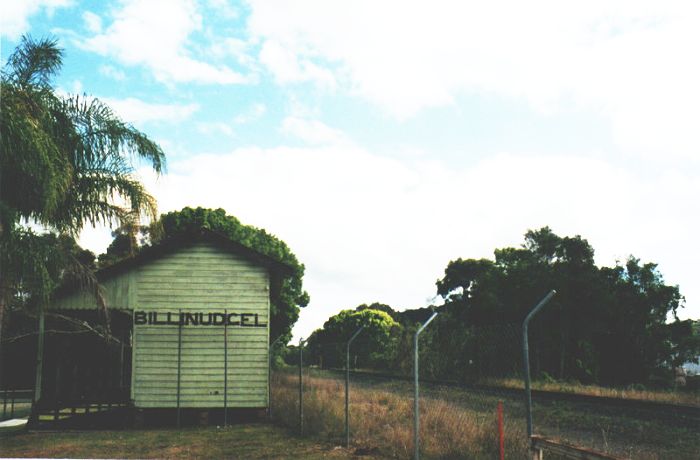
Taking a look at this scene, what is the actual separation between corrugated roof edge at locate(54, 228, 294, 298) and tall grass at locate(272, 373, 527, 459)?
365 cm

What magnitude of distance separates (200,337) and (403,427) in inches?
280

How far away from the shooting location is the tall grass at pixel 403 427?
29.6 feet

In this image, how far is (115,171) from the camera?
15266 millimetres

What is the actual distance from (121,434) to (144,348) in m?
2.34

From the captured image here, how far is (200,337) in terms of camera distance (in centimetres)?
1653

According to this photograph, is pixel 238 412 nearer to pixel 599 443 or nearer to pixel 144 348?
pixel 144 348

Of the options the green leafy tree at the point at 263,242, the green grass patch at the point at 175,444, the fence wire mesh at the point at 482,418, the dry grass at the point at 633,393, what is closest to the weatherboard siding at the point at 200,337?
the green grass patch at the point at 175,444

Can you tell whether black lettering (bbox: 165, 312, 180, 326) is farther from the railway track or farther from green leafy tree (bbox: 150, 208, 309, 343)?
green leafy tree (bbox: 150, 208, 309, 343)

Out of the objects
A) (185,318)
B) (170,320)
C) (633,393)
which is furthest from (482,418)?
(633,393)

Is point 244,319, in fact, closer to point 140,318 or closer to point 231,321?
point 231,321

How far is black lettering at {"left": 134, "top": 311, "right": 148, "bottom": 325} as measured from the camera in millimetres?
16391

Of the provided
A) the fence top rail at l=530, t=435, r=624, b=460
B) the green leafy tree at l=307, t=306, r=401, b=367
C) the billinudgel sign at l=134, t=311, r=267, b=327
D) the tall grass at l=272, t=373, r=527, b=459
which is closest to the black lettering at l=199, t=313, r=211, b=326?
the billinudgel sign at l=134, t=311, r=267, b=327

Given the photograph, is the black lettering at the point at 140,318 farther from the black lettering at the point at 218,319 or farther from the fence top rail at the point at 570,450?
the fence top rail at the point at 570,450

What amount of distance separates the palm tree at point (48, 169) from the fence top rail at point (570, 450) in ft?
32.9
